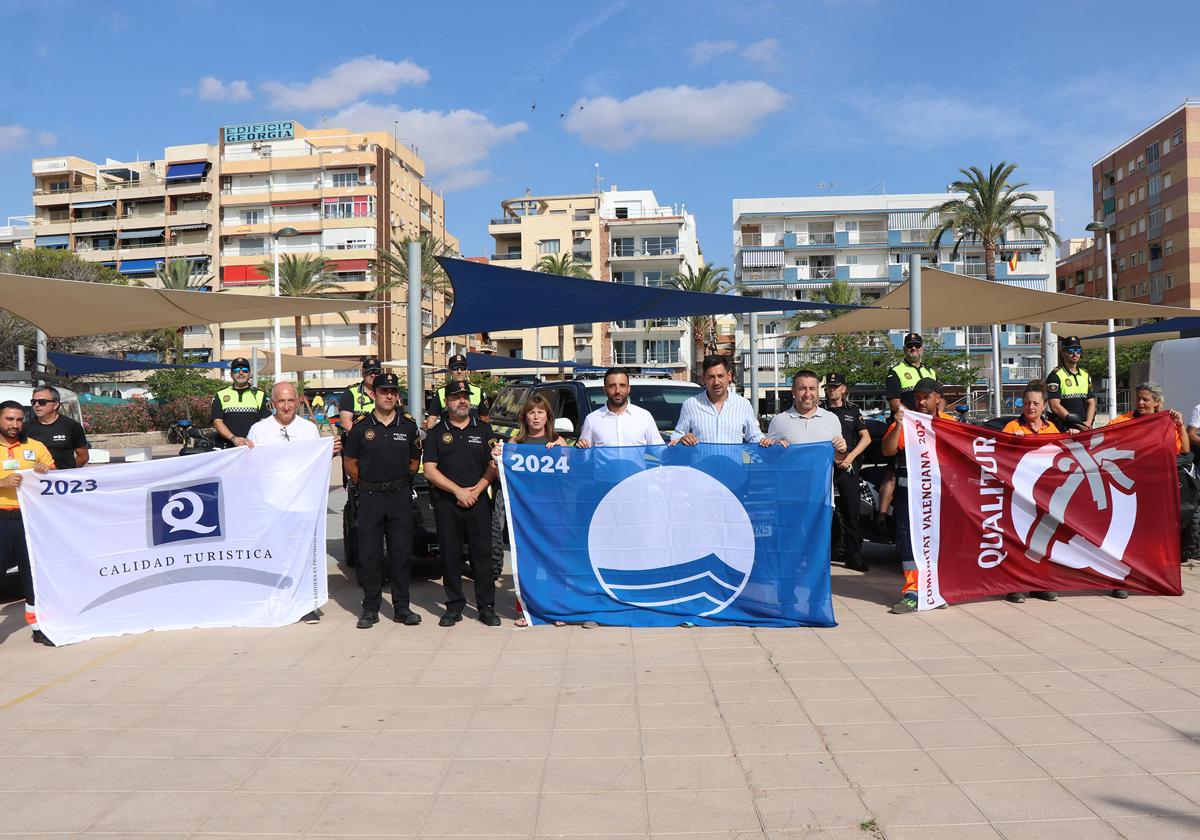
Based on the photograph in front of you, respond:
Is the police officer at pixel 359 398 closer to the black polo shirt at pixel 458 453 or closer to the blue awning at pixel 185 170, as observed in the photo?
the black polo shirt at pixel 458 453

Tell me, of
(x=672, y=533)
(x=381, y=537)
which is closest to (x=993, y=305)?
(x=672, y=533)

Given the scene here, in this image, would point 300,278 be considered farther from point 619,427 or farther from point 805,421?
point 805,421

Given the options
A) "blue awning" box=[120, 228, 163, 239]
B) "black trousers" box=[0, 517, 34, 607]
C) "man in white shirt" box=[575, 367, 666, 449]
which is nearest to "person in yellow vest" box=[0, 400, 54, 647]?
"black trousers" box=[0, 517, 34, 607]

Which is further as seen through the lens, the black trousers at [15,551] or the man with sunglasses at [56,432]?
the man with sunglasses at [56,432]

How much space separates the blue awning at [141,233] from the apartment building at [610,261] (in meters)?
27.4

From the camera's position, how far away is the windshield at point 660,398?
9828mm

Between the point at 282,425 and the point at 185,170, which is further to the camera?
the point at 185,170

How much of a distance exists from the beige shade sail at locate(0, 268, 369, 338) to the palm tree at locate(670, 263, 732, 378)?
47.5 m

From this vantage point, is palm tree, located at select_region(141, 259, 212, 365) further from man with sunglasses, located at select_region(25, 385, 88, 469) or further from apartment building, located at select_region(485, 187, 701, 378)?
man with sunglasses, located at select_region(25, 385, 88, 469)

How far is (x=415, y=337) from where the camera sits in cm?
920

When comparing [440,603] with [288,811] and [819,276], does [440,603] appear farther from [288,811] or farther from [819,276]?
[819,276]

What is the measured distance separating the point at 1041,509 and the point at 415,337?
5.92 meters

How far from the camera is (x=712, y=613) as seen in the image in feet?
22.6

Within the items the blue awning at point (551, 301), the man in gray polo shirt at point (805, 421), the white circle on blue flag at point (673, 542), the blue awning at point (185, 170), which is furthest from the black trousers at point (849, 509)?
the blue awning at point (185, 170)
